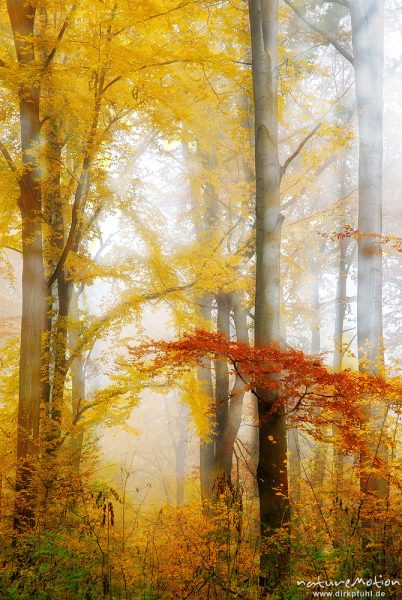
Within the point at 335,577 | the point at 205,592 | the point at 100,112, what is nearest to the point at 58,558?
the point at 205,592

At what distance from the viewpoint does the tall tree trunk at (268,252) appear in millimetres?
4578

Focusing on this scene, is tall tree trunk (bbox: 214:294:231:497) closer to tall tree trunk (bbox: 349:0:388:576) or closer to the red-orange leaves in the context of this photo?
tall tree trunk (bbox: 349:0:388:576)

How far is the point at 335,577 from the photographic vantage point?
9.95 feet

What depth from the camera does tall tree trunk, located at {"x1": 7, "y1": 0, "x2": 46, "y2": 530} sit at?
5.79 metres

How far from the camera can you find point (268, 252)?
5.12 meters

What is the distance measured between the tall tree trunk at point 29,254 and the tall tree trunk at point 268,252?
9.68ft

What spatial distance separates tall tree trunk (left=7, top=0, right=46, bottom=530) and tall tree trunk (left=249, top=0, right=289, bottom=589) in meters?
2.95

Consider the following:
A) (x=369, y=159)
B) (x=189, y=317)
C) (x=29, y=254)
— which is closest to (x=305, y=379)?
(x=189, y=317)

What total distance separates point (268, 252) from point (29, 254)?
11.3 feet

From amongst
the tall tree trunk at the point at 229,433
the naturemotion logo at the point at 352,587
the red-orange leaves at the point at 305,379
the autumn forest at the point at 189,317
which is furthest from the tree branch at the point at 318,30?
the naturemotion logo at the point at 352,587

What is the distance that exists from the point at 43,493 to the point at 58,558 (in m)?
1.39

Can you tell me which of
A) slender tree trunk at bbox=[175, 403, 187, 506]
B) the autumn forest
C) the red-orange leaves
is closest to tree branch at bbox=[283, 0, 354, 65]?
the autumn forest

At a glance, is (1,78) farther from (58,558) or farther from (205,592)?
→ (205,592)

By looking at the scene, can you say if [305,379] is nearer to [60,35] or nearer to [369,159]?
[369,159]
